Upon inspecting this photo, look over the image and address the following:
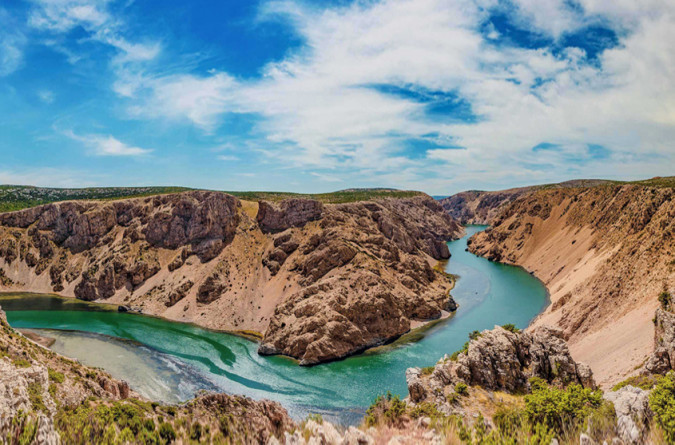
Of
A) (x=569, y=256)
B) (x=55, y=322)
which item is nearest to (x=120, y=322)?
(x=55, y=322)

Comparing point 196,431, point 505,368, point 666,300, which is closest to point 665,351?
point 666,300

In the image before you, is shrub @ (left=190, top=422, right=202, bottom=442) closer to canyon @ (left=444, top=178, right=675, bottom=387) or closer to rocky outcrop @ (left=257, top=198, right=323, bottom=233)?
canyon @ (left=444, top=178, right=675, bottom=387)

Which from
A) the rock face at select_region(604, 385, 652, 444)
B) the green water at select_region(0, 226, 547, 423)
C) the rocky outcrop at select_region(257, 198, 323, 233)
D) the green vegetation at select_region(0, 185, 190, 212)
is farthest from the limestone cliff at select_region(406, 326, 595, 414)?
the green vegetation at select_region(0, 185, 190, 212)

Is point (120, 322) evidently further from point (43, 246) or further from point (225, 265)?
point (43, 246)

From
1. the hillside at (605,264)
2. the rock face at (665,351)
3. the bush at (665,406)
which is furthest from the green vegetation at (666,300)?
the bush at (665,406)

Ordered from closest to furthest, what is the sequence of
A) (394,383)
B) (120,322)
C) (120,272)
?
(394,383) < (120,322) < (120,272)

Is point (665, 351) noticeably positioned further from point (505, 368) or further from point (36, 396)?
point (36, 396)

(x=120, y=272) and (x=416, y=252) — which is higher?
(x=416, y=252)
